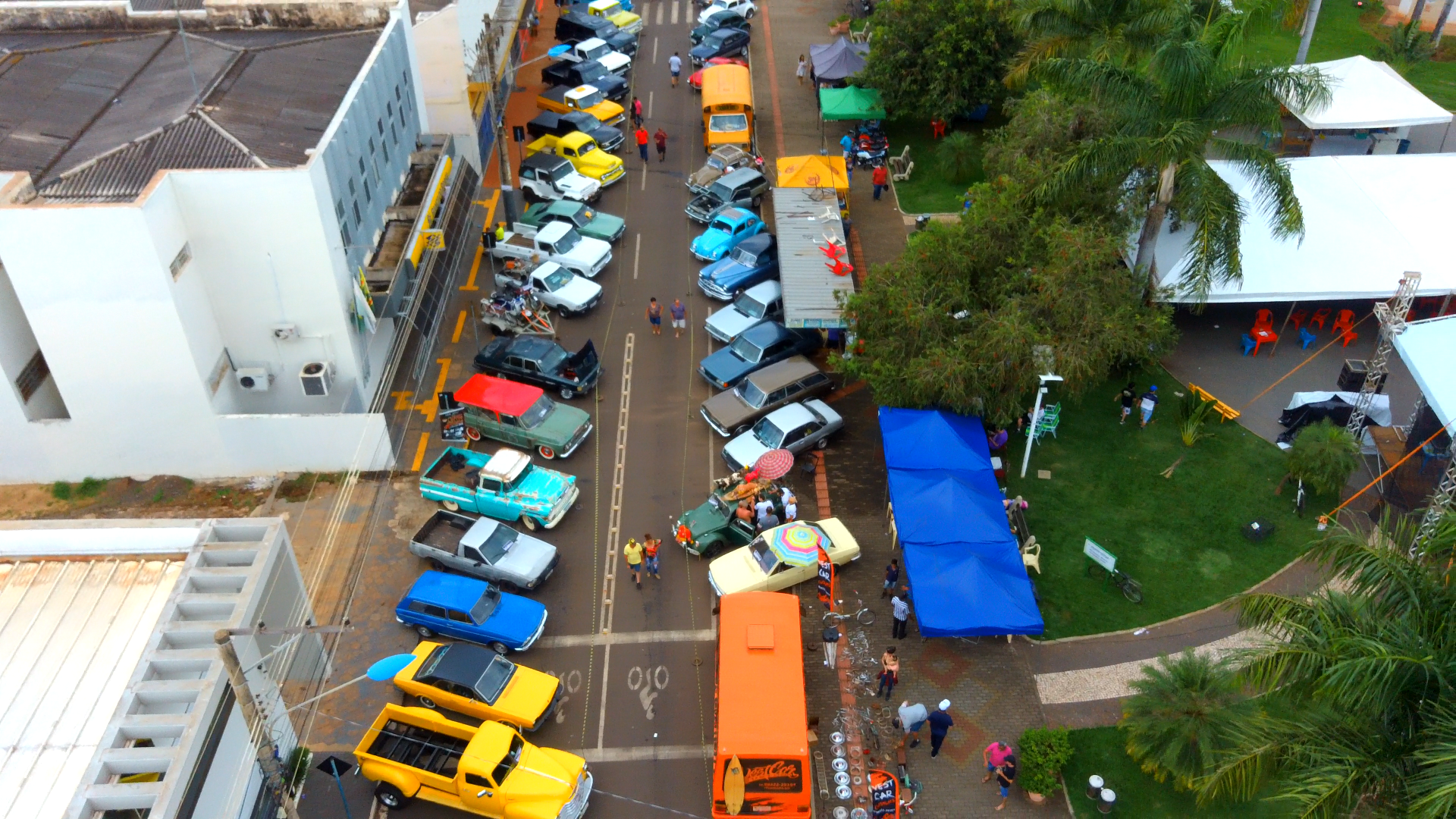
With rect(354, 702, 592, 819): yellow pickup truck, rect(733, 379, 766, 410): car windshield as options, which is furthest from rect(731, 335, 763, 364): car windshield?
rect(354, 702, 592, 819): yellow pickup truck

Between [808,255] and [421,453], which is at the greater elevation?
[808,255]

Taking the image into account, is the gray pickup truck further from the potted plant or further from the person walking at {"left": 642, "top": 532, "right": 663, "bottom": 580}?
the potted plant

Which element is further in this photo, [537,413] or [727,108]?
[727,108]

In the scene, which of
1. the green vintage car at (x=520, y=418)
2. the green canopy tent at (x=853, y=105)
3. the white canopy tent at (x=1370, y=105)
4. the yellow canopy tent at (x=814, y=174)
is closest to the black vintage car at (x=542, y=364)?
the green vintage car at (x=520, y=418)

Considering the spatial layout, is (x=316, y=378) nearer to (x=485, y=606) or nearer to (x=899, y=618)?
(x=485, y=606)

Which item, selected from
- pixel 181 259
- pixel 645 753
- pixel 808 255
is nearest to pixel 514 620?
pixel 645 753

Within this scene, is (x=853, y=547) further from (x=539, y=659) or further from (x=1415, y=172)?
(x=1415, y=172)

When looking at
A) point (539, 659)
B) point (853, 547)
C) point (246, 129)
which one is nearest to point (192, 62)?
point (246, 129)
